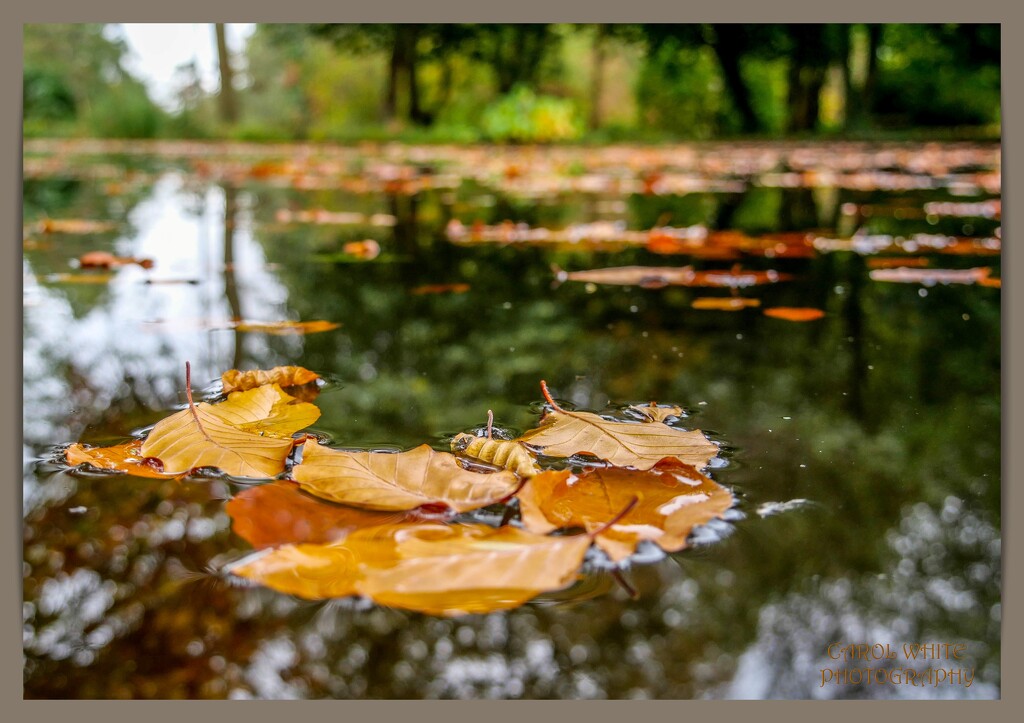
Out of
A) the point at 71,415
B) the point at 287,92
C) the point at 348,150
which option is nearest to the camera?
the point at 71,415

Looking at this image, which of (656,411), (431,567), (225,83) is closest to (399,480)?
(431,567)

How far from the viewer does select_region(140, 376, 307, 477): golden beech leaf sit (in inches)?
38.6

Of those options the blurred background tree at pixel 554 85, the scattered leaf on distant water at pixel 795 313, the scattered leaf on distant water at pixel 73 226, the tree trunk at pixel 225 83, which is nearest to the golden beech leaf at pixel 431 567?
the scattered leaf on distant water at pixel 795 313

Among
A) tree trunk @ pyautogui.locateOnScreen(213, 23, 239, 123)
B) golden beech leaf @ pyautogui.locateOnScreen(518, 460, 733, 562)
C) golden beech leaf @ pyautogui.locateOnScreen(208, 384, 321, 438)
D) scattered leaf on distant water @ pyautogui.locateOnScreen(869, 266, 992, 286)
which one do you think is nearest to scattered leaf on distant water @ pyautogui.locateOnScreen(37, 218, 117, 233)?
golden beech leaf @ pyautogui.locateOnScreen(208, 384, 321, 438)

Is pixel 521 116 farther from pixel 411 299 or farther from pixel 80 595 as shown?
pixel 80 595

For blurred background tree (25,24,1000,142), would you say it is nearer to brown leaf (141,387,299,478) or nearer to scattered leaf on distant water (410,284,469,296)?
scattered leaf on distant water (410,284,469,296)

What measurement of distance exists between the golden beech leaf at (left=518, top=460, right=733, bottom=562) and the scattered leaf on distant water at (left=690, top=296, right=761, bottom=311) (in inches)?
39.8

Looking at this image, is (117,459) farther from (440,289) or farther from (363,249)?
(363,249)

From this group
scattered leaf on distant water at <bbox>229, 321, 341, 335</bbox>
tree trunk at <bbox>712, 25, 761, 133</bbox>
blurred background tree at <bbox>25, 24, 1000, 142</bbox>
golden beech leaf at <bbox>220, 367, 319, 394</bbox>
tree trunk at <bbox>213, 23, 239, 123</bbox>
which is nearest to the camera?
golden beech leaf at <bbox>220, 367, 319, 394</bbox>

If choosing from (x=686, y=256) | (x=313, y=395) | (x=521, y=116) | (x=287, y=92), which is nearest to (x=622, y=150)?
(x=521, y=116)

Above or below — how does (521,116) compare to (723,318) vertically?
above

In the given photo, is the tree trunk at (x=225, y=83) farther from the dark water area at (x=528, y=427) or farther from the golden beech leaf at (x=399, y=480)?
the golden beech leaf at (x=399, y=480)

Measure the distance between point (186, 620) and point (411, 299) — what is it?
1.36 metres

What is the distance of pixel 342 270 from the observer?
2.40 metres
